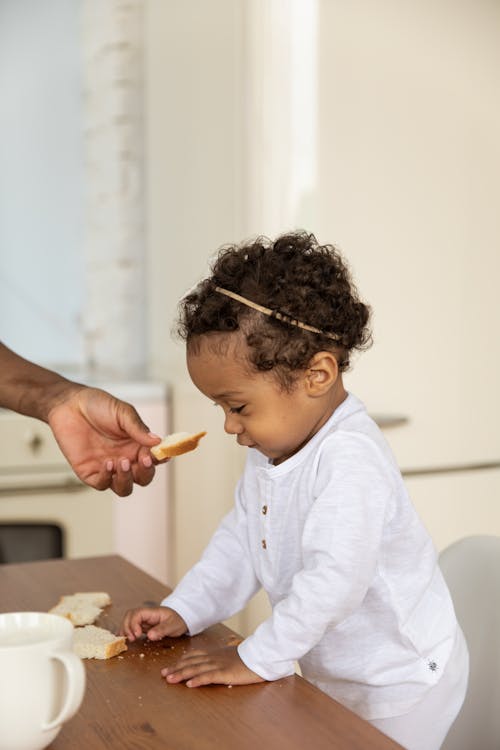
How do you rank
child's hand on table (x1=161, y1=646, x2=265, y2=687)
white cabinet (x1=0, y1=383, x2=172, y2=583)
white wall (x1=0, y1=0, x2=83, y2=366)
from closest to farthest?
child's hand on table (x1=161, y1=646, x2=265, y2=687) → white cabinet (x1=0, y1=383, x2=172, y2=583) → white wall (x1=0, y1=0, x2=83, y2=366)

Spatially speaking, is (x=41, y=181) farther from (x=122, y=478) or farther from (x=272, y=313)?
(x=272, y=313)

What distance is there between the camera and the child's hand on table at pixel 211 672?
966mm

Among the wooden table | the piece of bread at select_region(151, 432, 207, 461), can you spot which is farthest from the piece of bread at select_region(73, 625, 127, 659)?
the piece of bread at select_region(151, 432, 207, 461)

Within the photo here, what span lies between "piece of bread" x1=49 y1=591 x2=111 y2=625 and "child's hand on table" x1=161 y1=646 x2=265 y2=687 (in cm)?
19

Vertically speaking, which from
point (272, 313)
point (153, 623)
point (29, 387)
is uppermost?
point (272, 313)

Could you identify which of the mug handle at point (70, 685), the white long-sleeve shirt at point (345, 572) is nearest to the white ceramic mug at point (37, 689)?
the mug handle at point (70, 685)

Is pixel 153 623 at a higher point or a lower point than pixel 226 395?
lower

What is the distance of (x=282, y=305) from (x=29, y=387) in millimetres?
458

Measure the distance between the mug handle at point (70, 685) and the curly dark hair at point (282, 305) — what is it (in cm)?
48

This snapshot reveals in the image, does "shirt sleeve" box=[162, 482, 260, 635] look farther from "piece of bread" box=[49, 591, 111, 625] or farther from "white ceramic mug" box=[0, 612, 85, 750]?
"white ceramic mug" box=[0, 612, 85, 750]

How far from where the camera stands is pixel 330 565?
1044 millimetres

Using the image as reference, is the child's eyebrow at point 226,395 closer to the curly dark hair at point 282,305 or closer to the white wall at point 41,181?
the curly dark hair at point 282,305

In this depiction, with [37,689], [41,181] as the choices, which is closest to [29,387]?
[37,689]

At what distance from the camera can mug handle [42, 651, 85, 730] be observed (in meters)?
0.75
